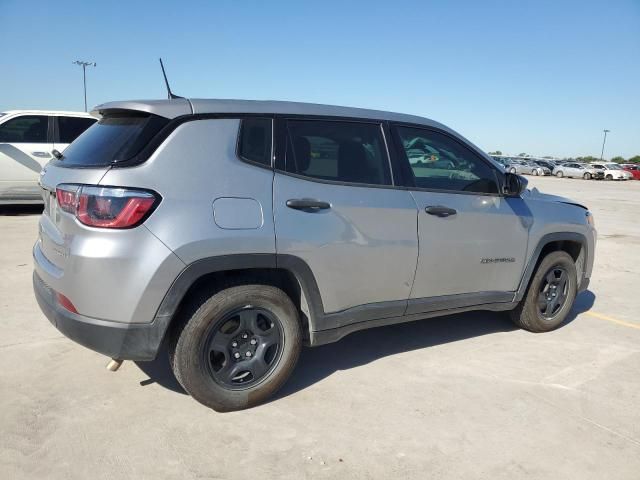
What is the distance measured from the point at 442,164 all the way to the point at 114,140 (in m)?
2.27

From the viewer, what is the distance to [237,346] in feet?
9.99

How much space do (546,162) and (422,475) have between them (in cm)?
4899

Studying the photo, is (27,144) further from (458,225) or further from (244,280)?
(458,225)

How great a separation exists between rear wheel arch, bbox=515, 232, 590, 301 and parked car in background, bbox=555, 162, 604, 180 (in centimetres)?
4138

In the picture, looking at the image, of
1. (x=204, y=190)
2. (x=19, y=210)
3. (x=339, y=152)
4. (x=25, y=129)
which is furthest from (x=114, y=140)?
(x=19, y=210)

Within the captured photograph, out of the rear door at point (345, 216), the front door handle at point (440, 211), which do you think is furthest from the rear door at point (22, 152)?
the front door handle at point (440, 211)

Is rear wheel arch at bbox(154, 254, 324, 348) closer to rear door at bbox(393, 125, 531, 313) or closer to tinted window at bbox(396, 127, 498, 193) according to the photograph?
rear door at bbox(393, 125, 531, 313)

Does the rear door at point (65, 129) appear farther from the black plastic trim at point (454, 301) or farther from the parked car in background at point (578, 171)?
the parked car in background at point (578, 171)

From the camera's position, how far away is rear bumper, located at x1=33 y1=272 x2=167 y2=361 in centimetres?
269

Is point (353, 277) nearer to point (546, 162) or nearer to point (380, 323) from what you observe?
point (380, 323)

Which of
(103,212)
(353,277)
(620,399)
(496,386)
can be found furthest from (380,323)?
(103,212)

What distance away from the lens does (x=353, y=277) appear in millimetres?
3283

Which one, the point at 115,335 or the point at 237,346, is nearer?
the point at 115,335

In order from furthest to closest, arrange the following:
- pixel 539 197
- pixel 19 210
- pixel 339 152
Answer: pixel 19 210 → pixel 539 197 → pixel 339 152
